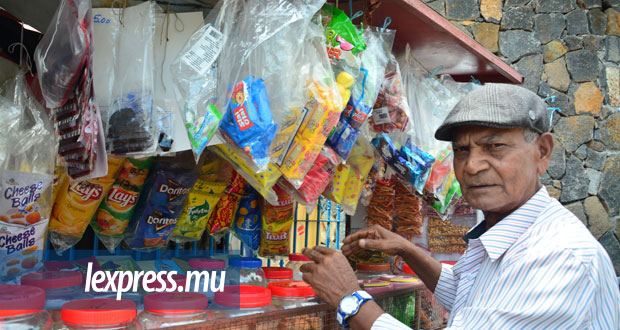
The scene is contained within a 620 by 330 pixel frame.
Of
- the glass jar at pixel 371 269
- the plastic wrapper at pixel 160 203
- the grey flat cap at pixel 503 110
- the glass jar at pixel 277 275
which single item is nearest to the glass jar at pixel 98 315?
the plastic wrapper at pixel 160 203

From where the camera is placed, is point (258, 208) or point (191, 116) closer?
point (191, 116)

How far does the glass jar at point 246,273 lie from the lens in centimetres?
176

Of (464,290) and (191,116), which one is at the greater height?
(191,116)

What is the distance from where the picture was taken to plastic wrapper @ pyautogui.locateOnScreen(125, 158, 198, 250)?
154cm

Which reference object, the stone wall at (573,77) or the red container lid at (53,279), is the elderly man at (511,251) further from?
the stone wall at (573,77)

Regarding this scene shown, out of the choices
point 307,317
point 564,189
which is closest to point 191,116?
point 307,317

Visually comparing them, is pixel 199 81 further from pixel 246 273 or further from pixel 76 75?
pixel 246 273

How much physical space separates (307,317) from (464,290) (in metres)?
0.51

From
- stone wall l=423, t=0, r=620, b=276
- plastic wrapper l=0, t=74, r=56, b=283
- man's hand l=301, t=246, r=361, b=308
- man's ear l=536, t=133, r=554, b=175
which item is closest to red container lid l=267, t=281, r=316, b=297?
man's hand l=301, t=246, r=361, b=308

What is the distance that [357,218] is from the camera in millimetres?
2859

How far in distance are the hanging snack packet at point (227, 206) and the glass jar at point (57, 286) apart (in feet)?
1.84

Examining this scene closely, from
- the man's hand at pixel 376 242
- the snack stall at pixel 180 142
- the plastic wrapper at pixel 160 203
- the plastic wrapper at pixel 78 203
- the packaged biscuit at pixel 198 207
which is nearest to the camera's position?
the snack stall at pixel 180 142

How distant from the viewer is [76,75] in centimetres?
111

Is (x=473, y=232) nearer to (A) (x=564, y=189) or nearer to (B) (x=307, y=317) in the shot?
(B) (x=307, y=317)
